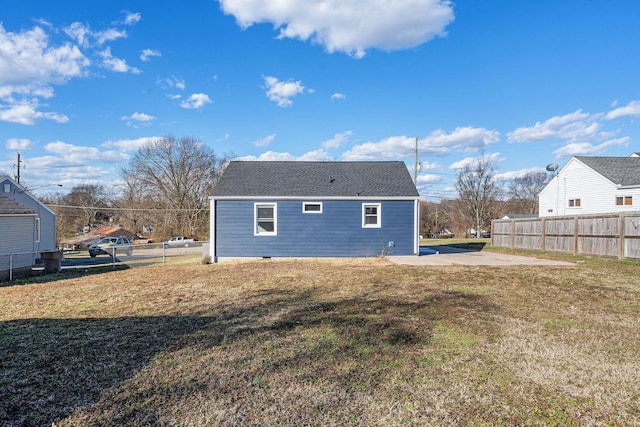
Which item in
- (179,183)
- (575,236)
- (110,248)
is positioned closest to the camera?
(575,236)

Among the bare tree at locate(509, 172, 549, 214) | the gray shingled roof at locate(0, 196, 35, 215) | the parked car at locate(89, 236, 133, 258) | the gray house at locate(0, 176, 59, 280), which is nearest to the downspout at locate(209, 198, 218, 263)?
the gray house at locate(0, 176, 59, 280)

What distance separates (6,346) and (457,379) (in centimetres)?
501

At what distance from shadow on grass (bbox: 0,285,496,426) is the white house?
20626 millimetres

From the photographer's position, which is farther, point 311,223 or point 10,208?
point 10,208

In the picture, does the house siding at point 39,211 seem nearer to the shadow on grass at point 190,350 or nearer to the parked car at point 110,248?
the parked car at point 110,248

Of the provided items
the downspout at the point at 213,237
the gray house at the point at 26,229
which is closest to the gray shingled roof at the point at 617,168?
the downspout at the point at 213,237

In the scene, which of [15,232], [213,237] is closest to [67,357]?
[213,237]

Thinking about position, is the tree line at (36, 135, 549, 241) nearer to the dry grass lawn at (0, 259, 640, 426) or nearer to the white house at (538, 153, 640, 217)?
the white house at (538, 153, 640, 217)

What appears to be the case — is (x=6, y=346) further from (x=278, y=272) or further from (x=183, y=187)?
(x=183, y=187)

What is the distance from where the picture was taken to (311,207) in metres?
13.9

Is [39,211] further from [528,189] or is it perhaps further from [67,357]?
[528,189]

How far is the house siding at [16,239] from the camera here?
15.2m

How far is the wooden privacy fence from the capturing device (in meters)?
11.5

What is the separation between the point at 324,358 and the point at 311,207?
34.5ft
